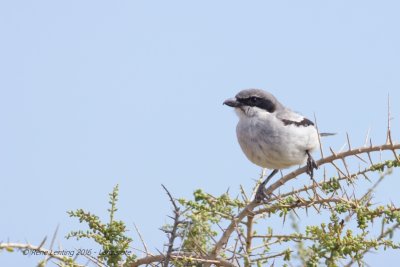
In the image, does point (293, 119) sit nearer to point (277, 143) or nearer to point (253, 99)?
point (277, 143)

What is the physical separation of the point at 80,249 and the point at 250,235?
1168mm

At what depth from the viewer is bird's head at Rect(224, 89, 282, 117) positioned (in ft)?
20.0

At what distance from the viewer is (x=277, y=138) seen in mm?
5375

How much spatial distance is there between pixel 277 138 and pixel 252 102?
3.08 feet

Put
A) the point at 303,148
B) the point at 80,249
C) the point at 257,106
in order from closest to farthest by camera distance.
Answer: the point at 80,249 → the point at 303,148 → the point at 257,106

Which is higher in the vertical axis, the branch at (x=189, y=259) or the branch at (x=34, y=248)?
the branch at (x=189, y=259)

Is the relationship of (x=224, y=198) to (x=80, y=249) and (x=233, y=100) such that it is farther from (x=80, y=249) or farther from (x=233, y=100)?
(x=233, y=100)

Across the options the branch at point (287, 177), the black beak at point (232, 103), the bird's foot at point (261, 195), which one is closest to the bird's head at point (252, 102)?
the black beak at point (232, 103)

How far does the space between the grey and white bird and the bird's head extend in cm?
9

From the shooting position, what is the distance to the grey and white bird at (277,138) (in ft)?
17.5

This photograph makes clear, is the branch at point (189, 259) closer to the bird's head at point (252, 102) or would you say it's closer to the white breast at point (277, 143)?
the white breast at point (277, 143)

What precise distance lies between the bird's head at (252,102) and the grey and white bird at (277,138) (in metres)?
0.09

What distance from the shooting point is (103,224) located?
3695mm

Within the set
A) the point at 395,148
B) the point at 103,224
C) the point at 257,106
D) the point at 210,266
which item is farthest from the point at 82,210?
the point at 257,106
